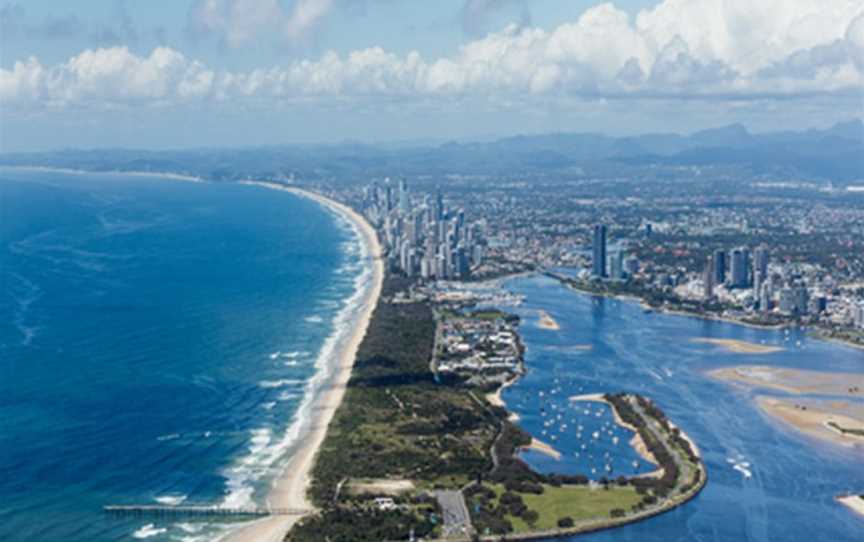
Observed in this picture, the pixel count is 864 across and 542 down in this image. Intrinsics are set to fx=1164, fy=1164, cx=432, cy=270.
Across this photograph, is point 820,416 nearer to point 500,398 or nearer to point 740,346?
point 500,398

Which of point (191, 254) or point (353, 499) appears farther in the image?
point (191, 254)

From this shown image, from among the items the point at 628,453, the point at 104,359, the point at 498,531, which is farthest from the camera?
the point at 104,359

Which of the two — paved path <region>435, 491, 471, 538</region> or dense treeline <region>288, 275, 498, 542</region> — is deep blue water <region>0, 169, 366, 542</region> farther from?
paved path <region>435, 491, 471, 538</region>

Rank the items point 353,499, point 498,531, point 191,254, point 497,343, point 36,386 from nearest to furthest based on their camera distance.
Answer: point 498,531, point 353,499, point 36,386, point 497,343, point 191,254

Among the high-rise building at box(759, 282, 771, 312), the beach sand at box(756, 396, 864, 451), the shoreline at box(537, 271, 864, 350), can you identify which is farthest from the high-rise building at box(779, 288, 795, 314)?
the beach sand at box(756, 396, 864, 451)

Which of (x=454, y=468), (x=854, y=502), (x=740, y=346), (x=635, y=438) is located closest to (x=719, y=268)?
(x=740, y=346)

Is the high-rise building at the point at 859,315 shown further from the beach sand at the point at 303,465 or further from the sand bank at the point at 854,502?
the sand bank at the point at 854,502

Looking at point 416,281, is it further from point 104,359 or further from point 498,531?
point 498,531

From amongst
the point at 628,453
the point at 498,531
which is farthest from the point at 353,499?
the point at 628,453

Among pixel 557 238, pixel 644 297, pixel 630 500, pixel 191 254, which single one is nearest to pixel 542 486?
pixel 630 500
